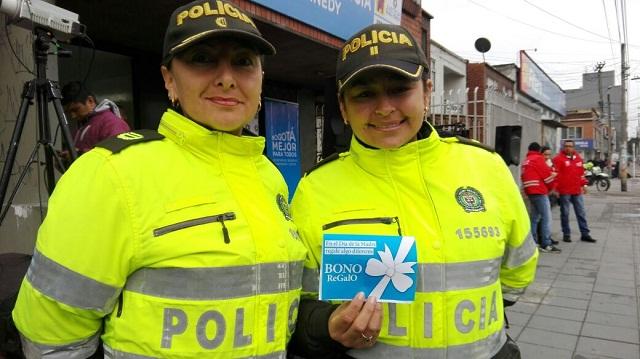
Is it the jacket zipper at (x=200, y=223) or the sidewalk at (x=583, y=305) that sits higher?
the jacket zipper at (x=200, y=223)

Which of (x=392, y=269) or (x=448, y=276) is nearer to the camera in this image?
(x=392, y=269)

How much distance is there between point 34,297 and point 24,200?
252 cm

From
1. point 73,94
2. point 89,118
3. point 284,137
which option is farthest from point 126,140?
point 284,137

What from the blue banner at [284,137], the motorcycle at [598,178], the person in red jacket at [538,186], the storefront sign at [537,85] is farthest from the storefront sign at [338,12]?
the motorcycle at [598,178]

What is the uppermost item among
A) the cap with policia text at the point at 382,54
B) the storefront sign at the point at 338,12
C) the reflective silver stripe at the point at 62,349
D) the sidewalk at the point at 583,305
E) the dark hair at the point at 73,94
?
the storefront sign at the point at 338,12

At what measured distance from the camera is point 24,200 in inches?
132

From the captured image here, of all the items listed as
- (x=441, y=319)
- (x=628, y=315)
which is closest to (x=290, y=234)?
(x=441, y=319)

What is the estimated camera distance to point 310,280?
5.36 ft

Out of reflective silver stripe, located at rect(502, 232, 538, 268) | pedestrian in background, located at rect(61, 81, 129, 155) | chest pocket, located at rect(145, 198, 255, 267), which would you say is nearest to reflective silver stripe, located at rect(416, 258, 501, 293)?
reflective silver stripe, located at rect(502, 232, 538, 268)

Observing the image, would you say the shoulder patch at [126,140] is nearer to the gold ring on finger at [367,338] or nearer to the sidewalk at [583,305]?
the gold ring on finger at [367,338]

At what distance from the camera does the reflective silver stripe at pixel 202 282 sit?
1248 millimetres

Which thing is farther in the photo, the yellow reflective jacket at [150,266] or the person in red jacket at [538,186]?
the person in red jacket at [538,186]

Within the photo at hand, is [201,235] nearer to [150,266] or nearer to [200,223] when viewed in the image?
[200,223]

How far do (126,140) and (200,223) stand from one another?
32cm
